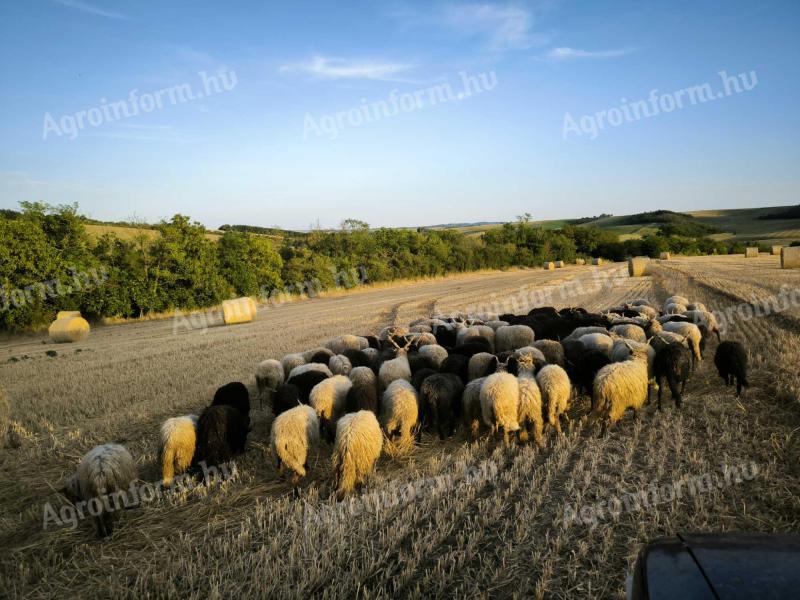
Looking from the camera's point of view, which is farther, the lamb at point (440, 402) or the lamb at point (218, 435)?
the lamb at point (440, 402)

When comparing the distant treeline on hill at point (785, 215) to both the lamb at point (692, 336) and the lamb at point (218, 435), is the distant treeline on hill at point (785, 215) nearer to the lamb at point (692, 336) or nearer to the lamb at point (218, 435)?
the lamb at point (692, 336)

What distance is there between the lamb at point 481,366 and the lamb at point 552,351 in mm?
1190

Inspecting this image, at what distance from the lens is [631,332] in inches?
365

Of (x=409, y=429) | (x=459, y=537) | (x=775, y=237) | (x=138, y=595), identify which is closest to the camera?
(x=138, y=595)

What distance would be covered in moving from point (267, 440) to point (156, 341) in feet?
41.0

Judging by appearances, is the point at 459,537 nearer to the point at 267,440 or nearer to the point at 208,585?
the point at 208,585

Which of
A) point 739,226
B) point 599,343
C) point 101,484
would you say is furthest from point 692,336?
point 739,226

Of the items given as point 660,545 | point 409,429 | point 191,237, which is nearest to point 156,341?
point 191,237

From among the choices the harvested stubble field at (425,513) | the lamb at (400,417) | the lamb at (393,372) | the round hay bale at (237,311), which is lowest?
Answer: the harvested stubble field at (425,513)

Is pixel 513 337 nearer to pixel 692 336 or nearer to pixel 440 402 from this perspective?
pixel 692 336

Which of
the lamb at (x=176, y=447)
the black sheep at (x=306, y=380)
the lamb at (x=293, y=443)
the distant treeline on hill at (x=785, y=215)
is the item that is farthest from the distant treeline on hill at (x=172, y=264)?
the distant treeline on hill at (x=785, y=215)

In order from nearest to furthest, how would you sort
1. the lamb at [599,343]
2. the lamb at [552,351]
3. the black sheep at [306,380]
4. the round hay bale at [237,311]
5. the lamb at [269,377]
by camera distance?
the black sheep at [306,380], the lamb at [552,351], the lamb at [599,343], the lamb at [269,377], the round hay bale at [237,311]

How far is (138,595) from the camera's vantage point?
356cm

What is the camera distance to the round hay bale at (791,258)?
2384cm
